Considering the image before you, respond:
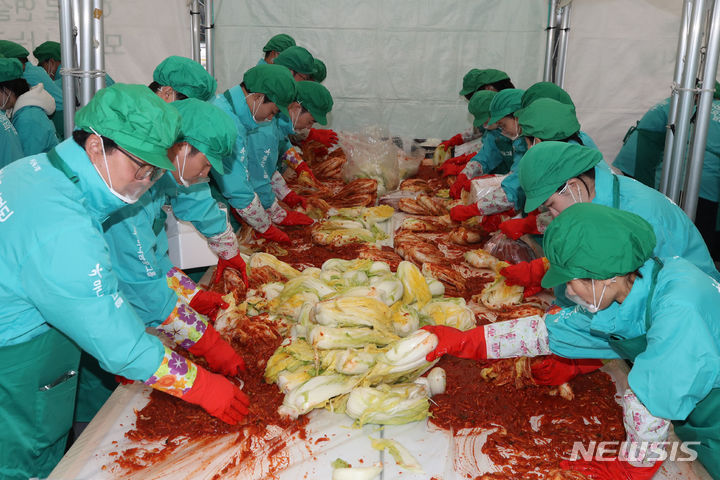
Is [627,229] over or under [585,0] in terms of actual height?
under

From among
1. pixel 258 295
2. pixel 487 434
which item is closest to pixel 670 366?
pixel 487 434

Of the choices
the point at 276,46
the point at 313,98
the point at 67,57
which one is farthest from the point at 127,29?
the point at 67,57

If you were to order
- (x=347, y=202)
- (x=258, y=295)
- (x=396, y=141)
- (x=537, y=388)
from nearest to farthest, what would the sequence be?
(x=537, y=388)
(x=258, y=295)
(x=347, y=202)
(x=396, y=141)

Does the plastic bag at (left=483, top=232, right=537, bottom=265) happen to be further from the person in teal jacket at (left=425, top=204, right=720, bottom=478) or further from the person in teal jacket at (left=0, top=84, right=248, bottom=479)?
the person in teal jacket at (left=0, top=84, right=248, bottom=479)

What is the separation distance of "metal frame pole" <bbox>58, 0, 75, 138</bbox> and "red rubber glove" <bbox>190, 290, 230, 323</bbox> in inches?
51.6

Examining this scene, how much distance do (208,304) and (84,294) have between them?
145 cm

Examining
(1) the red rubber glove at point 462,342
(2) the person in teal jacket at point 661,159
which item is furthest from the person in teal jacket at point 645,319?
(2) the person in teal jacket at point 661,159

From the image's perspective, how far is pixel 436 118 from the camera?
7.83 meters

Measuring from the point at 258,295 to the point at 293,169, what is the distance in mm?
2916

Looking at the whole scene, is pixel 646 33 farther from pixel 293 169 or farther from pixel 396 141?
pixel 293 169

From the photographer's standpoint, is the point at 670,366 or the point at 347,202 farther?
the point at 347,202

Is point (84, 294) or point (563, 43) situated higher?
point (563, 43)

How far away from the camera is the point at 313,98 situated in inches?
208

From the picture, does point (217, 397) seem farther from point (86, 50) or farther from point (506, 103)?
point (506, 103)
